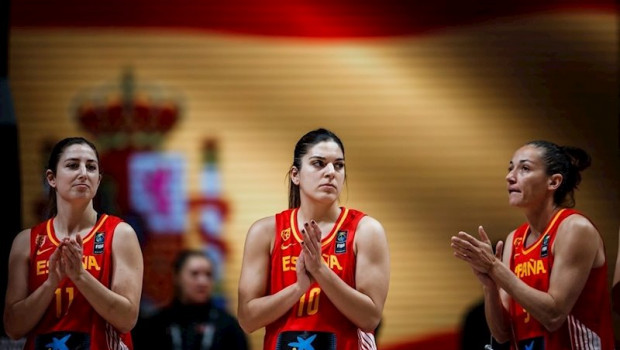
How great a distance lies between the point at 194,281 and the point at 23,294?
2.06m

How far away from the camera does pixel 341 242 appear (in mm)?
5797

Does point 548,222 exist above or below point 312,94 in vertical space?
below

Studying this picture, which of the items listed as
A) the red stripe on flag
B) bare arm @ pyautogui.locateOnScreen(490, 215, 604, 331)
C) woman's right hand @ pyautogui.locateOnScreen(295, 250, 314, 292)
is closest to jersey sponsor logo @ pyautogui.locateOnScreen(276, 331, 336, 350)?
woman's right hand @ pyautogui.locateOnScreen(295, 250, 314, 292)

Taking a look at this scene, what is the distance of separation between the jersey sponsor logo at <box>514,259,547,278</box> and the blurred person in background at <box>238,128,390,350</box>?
799mm

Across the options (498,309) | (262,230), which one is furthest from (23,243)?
(498,309)

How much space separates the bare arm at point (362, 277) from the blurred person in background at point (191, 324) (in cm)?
220

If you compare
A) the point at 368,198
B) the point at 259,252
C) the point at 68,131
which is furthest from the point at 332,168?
the point at 68,131

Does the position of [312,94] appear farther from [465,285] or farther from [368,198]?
[465,285]

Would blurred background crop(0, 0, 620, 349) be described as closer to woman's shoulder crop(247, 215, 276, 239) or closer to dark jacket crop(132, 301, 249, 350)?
dark jacket crop(132, 301, 249, 350)

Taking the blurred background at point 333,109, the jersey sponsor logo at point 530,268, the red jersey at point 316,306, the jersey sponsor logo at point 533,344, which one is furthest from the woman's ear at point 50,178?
the blurred background at point 333,109

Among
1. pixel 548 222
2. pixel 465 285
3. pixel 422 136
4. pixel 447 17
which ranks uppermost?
pixel 447 17

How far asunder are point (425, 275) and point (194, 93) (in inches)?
105

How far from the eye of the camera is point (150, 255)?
9766 mm

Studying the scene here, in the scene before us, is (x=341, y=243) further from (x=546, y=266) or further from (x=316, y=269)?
(x=546, y=266)
